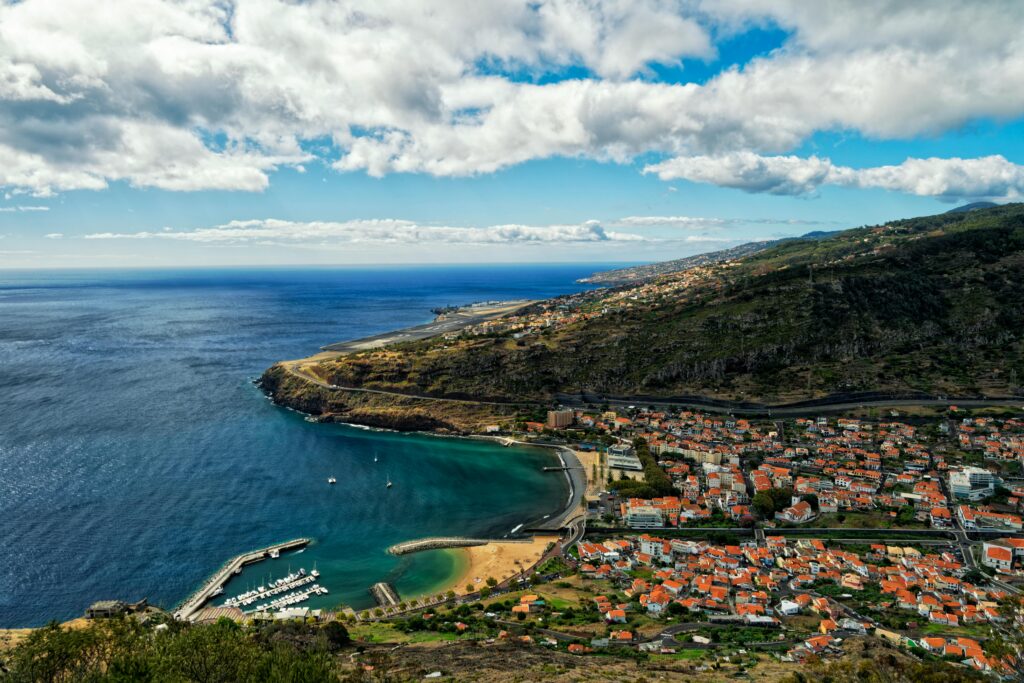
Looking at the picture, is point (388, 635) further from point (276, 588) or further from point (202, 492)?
point (202, 492)

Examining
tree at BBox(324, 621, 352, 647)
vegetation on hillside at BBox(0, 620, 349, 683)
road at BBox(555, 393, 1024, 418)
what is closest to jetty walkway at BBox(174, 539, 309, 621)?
tree at BBox(324, 621, 352, 647)

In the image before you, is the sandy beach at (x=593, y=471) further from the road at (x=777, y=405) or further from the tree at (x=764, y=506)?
the road at (x=777, y=405)

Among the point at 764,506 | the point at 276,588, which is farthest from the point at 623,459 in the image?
the point at 276,588

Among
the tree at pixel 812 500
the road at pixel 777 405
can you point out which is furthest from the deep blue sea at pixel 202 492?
the tree at pixel 812 500

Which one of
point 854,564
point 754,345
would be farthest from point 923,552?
point 754,345

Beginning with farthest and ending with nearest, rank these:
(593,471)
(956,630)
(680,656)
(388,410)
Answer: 1. (388,410)
2. (593,471)
3. (956,630)
4. (680,656)

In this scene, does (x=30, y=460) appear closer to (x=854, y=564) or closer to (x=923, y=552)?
(x=854, y=564)

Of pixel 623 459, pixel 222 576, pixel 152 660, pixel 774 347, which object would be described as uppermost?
pixel 152 660
